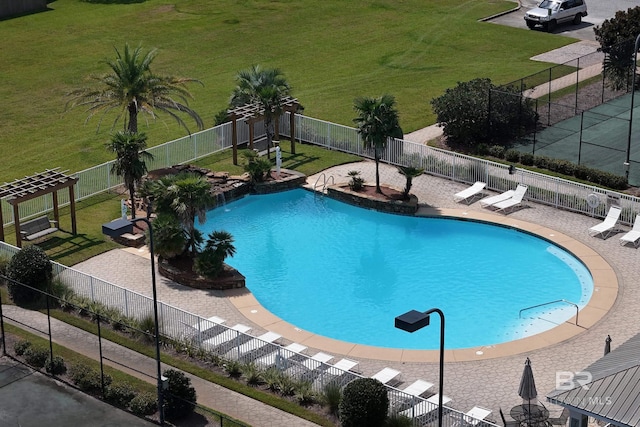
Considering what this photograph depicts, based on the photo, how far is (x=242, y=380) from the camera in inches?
1282

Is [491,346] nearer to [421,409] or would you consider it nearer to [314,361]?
[421,409]

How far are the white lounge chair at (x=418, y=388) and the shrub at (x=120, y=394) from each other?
811 cm

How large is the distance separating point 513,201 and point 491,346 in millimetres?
11530

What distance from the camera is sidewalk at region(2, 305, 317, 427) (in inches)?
1203

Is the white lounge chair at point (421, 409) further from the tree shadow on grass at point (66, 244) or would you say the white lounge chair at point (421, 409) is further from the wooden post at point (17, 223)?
the wooden post at point (17, 223)

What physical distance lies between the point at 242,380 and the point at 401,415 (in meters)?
5.57

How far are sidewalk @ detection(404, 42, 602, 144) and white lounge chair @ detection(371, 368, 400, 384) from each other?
69.3ft

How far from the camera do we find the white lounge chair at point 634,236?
40594 millimetres

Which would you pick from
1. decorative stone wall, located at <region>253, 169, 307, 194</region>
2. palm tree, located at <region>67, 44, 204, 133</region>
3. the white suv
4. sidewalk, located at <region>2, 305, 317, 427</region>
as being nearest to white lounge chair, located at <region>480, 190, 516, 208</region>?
decorative stone wall, located at <region>253, 169, 307, 194</region>

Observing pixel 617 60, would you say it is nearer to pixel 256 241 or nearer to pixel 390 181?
pixel 390 181

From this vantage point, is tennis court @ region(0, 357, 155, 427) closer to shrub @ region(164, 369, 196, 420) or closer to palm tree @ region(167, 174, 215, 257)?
shrub @ region(164, 369, 196, 420)

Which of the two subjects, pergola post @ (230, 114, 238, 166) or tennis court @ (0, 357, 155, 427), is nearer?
tennis court @ (0, 357, 155, 427)

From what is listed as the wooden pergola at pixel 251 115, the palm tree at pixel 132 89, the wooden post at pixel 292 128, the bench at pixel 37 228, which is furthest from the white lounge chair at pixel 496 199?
the bench at pixel 37 228

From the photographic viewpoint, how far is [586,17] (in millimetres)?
71125
